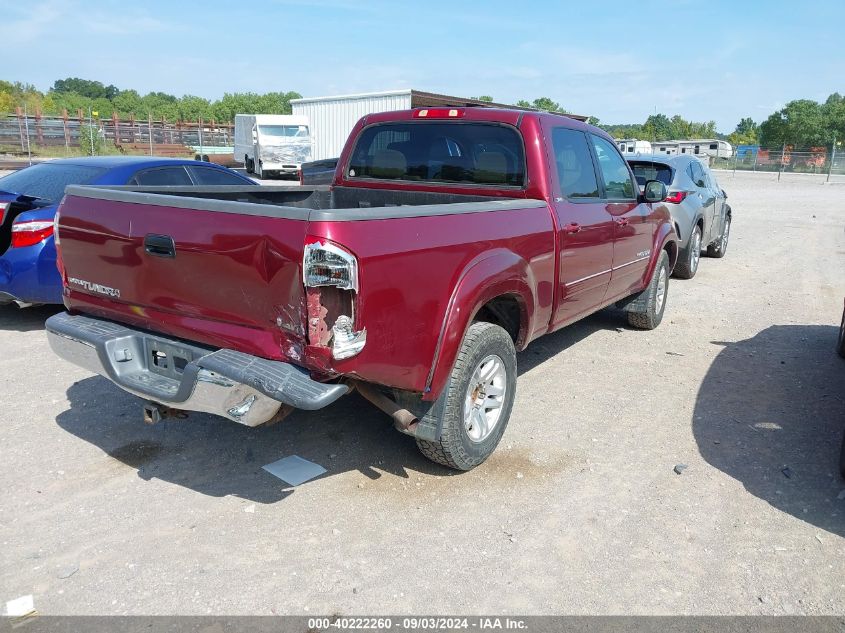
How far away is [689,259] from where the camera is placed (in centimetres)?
959

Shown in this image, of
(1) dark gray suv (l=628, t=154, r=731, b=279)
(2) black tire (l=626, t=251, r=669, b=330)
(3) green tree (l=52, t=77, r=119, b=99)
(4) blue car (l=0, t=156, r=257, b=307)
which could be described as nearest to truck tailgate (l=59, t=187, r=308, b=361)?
(4) blue car (l=0, t=156, r=257, b=307)

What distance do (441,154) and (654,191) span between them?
6.99 feet

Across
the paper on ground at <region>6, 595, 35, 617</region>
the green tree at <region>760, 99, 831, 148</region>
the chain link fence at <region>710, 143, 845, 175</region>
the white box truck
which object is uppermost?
the green tree at <region>760, 99, 831, 148</region>

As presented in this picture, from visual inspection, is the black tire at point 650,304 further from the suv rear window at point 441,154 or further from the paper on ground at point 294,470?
the paper on ground at point 294,470

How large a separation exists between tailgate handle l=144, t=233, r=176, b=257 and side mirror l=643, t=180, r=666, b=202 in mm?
4136

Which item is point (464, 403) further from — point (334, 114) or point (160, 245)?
point (334, 114)

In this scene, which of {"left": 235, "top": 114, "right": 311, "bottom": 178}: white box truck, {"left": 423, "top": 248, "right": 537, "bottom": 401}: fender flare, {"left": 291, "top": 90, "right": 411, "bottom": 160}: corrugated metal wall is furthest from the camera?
{"left": 235, "top": 114, "right": 311, "bottom": 178}: white box truck

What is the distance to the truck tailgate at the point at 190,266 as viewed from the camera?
9.37ft

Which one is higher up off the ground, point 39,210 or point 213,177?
point 213,177

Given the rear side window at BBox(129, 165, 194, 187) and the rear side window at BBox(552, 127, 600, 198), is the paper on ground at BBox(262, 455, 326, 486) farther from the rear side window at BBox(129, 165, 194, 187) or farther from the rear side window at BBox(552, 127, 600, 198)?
the rear side window at BBox(129, 165, 194, 187)

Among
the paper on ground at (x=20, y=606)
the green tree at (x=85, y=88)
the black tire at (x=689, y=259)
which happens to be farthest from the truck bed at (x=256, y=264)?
the green tree at (x=85, y=88)

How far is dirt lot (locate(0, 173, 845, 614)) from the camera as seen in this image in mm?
2844

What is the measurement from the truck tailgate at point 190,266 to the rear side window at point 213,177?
3749 mm

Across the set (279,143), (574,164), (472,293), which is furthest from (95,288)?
(279,143)
